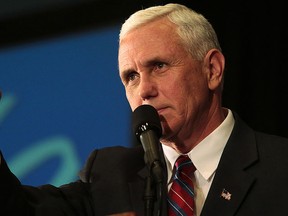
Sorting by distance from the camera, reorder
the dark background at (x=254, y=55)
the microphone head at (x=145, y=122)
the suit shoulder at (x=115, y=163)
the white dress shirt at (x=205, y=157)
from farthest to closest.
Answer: the dark background at (x=254, y=55) < the suit shoulder at (x=115, y=163) < the white dress shirt at (x=205, y=157) < the microphone head at (x=145, y=122)

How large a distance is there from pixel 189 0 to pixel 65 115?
32.4 inches

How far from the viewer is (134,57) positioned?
2.19 meters

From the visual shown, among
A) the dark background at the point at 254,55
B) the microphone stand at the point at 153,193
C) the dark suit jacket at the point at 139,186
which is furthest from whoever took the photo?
the dark background at the point at 254,55

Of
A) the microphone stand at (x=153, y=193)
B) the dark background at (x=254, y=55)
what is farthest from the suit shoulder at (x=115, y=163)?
the dark background at (x=254, y=55)

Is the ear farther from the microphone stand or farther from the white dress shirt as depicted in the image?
the microphone stand

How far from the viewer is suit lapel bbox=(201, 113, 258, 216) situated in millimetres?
1945

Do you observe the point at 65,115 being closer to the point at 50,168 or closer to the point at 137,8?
the point at 50,168

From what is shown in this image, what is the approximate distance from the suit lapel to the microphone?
1.06ft

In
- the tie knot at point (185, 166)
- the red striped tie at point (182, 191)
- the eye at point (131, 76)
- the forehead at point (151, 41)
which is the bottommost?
the red striped tie at point (182, 191)

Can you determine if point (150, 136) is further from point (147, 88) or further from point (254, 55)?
point (254, 55)

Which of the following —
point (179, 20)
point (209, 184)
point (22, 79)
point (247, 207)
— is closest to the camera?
point (247, 207)

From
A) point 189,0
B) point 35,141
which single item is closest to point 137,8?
point 189,0

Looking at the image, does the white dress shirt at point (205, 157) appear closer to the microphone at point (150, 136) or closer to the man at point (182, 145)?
the man at point (182, 145)

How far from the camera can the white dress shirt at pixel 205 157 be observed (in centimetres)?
Answer: 207
